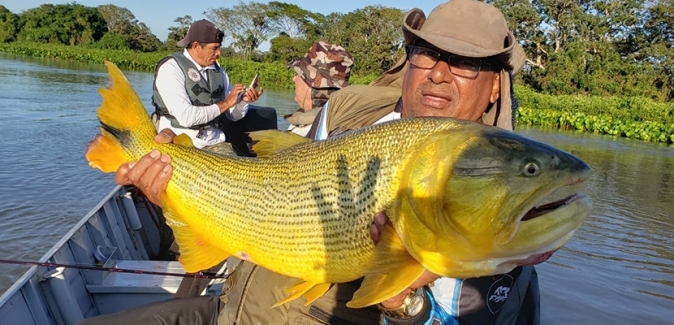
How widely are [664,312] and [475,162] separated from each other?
6780 millimetres

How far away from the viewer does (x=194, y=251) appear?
255 centimetres

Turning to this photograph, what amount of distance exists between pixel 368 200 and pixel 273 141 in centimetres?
70

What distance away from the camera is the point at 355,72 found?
58.2 metres

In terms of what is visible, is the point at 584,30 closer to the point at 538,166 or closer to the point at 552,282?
the point at 552,282

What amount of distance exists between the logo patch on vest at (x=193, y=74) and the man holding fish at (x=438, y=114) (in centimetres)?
338

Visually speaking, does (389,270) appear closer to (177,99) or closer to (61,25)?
(177,99)

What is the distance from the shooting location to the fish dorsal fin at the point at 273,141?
238 cm

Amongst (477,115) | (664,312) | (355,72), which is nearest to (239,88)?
(477,115)

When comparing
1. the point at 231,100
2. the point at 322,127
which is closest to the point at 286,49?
the point at 231,100

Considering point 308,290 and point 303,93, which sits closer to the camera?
point 308,290

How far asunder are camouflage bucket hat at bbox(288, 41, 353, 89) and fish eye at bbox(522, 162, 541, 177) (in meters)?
4.11

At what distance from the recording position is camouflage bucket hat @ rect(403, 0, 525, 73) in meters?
2.43

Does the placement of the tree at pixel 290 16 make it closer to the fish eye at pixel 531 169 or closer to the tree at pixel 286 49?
the tree at pixel 286 49

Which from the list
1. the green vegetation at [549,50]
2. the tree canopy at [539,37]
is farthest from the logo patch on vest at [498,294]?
the tree canopy at [539,37]
